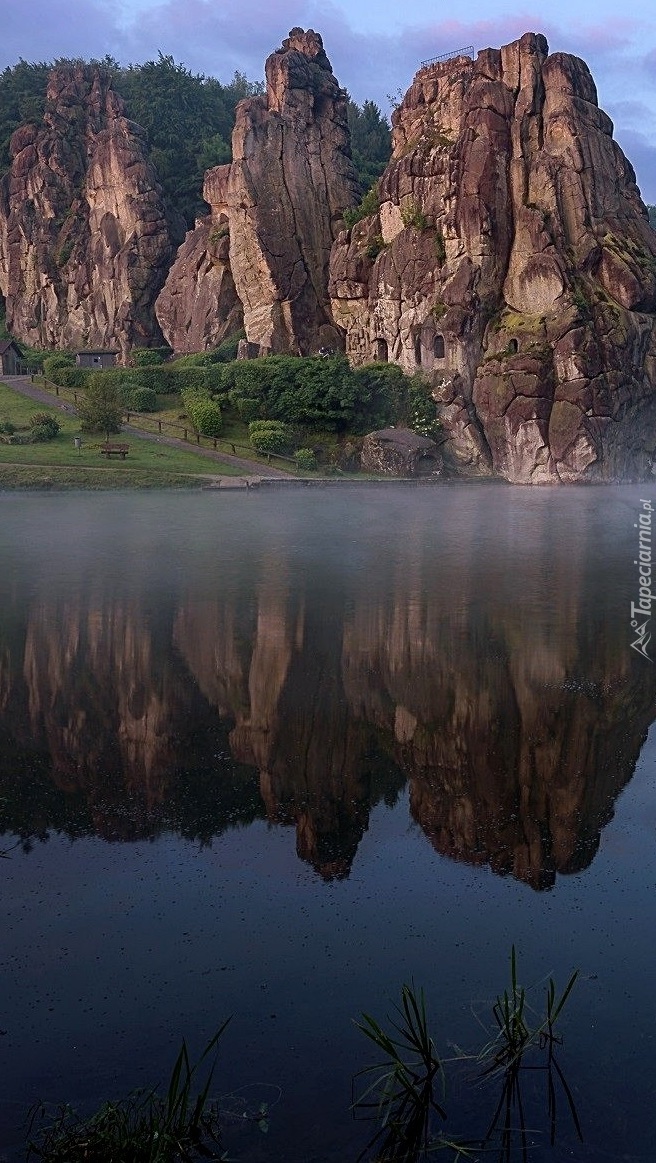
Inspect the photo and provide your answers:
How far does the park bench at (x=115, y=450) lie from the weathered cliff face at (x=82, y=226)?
128 feet

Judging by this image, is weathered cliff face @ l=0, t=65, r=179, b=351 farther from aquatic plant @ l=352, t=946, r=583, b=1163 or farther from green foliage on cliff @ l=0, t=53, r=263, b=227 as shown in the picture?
aquatic plant @ l=352, t=946, r=583, b=1163

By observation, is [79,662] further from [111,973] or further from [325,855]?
[111,973]

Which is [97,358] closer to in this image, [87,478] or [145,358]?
[145,358]

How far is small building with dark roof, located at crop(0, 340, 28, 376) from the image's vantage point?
3415 inches

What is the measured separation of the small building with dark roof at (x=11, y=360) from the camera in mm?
86750

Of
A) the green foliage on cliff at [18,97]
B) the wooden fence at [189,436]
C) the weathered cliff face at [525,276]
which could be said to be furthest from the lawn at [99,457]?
the green foliage on cliff at [18,97]

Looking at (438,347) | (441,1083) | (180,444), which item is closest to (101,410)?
(180,444)

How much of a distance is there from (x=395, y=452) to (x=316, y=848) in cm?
5639

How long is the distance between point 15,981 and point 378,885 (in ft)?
12.1

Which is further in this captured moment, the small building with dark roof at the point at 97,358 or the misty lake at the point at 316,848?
the small building with dark roof at the point at 97,358

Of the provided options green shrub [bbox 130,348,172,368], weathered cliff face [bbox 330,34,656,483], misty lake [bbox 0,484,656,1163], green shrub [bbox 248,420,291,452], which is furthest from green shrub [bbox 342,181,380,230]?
misty lake [bbox 0,484,656,1163]

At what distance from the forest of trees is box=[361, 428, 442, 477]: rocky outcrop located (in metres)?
42.3

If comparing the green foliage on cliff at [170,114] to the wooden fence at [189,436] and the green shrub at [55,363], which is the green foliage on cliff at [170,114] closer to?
the green shrub at [55,363]

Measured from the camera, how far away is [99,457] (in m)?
57.6
